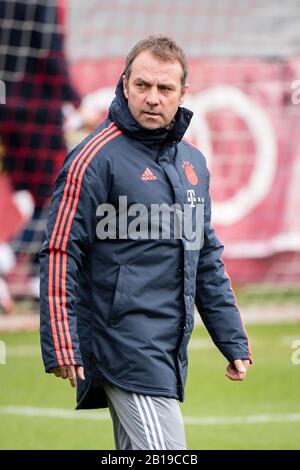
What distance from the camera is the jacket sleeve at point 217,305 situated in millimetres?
4832

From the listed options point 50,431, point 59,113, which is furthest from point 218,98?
point 50,431

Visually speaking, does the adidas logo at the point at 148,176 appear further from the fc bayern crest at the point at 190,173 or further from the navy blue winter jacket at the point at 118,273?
the fc bayern crest at the point at 190,173

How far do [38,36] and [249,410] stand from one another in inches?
220

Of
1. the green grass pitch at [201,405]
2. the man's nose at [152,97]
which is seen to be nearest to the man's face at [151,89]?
the man's nose at [152,97]

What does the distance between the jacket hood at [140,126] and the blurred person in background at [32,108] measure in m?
7.41

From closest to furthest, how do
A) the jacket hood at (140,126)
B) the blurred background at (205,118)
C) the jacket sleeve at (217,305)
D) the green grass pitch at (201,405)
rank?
1. the jacket hood at (140,126)
2. the jacket sleeve at (217,305)
3. the green grass pitch at (201,405)
4. the blurred background at (205,118)

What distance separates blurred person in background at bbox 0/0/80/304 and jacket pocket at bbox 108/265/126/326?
7589 mm

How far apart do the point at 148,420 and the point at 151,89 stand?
121cm

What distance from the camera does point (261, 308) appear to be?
12.1 meters

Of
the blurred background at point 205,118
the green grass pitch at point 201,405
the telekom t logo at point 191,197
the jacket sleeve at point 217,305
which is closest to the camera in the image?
the telekom t logo at point 191,197

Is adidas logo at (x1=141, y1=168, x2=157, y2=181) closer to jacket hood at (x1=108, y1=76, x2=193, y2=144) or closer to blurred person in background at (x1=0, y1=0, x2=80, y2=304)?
jacket hood at (x1=108, y1=76, x2=193, y2=144)

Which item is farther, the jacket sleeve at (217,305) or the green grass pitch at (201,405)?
the green grass pitch at (201,405)

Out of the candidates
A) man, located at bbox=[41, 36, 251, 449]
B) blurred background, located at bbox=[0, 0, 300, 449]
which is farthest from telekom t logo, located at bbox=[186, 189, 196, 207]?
blurred background, located at bbox=[0, 0, 300, 449]
